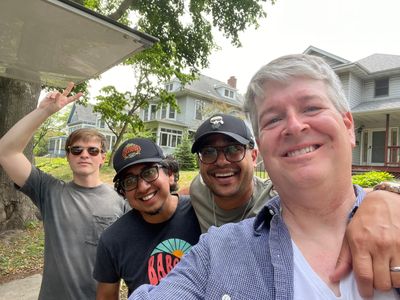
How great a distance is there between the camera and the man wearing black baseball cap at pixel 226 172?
215cm

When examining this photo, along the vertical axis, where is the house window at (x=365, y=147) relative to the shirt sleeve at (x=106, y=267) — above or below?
above

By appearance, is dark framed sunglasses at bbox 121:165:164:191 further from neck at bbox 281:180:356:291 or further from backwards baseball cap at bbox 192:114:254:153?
neck at bbox 281:180:356:291

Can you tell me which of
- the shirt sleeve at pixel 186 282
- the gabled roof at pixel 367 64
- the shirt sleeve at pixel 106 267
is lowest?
the shirt sleeve at pixel 106 267

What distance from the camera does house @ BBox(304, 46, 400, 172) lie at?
1806 cm

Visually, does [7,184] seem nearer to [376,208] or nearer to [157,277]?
[157,277]

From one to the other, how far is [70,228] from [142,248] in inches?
45.5

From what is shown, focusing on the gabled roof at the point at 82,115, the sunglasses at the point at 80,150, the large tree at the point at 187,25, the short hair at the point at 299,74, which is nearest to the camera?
the short hair at the point at 299,74

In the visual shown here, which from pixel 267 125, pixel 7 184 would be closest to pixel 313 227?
pixel 267 125

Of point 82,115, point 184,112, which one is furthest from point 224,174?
point 82,115

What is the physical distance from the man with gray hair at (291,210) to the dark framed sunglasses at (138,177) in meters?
0.84

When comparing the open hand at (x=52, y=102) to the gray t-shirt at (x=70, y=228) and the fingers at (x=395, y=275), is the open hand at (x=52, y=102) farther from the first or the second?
the fingers at (x=395, y=275)

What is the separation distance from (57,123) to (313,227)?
43.9m

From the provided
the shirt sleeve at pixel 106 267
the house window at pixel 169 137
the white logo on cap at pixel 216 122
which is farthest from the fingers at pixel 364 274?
the house window at pixel 169 137

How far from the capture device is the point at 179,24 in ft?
31.6
